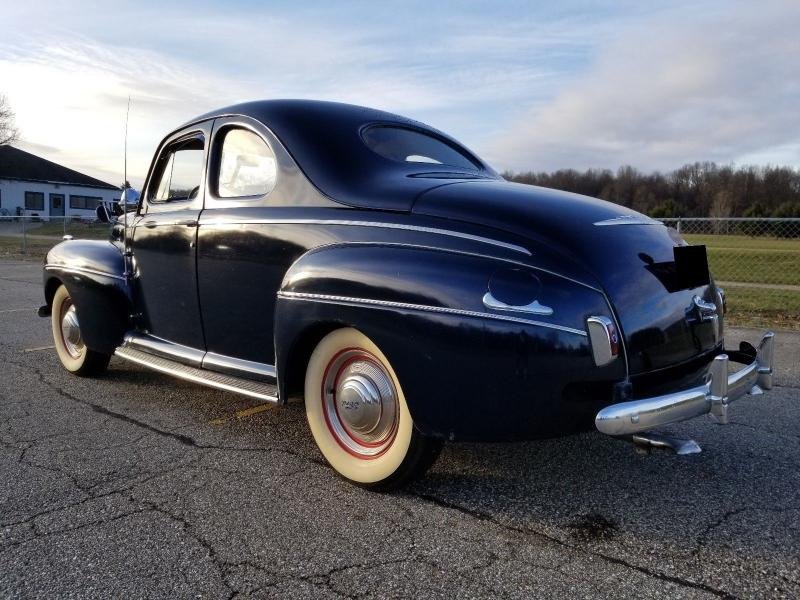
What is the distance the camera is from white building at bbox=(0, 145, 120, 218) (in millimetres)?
47594

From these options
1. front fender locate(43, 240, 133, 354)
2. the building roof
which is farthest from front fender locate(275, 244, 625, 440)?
the building roof

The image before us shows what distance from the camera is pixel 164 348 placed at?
4164 mm

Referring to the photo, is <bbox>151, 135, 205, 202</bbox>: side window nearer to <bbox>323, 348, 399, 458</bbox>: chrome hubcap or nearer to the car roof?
the car roof

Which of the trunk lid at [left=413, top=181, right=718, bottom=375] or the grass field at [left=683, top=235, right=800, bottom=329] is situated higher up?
the trunk lid at [left=413, top=181, right=718, bottom=375]

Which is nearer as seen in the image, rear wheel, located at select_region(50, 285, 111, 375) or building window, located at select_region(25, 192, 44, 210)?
rear wheel, located at select_region(50, 285, 111, 375)

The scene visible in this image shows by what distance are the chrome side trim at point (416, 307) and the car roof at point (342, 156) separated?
1.45 ft

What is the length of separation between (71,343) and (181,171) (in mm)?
1880

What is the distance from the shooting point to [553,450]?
3590 mm

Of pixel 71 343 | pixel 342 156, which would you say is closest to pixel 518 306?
pixel 342 156

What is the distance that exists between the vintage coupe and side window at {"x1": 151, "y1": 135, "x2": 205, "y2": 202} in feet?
0.09

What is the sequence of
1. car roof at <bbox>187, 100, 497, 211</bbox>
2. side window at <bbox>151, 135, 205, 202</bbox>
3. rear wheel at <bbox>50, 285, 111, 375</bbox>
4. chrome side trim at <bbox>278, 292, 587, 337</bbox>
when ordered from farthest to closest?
rear wheel at <bbox>50, 285, 111, 375</bbox>, side window at <bbox>151, 135, 205, 202</bbox>, car roof at <bbox>187, 100, 497, 211</bbox>, chrome side trim at <bbox>278, 292, 587, 337</bbox>

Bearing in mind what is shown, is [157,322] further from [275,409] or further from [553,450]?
[553,450]

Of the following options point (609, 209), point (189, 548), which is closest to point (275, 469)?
point (189, 548)

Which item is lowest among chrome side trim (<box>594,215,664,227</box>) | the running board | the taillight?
the running board
